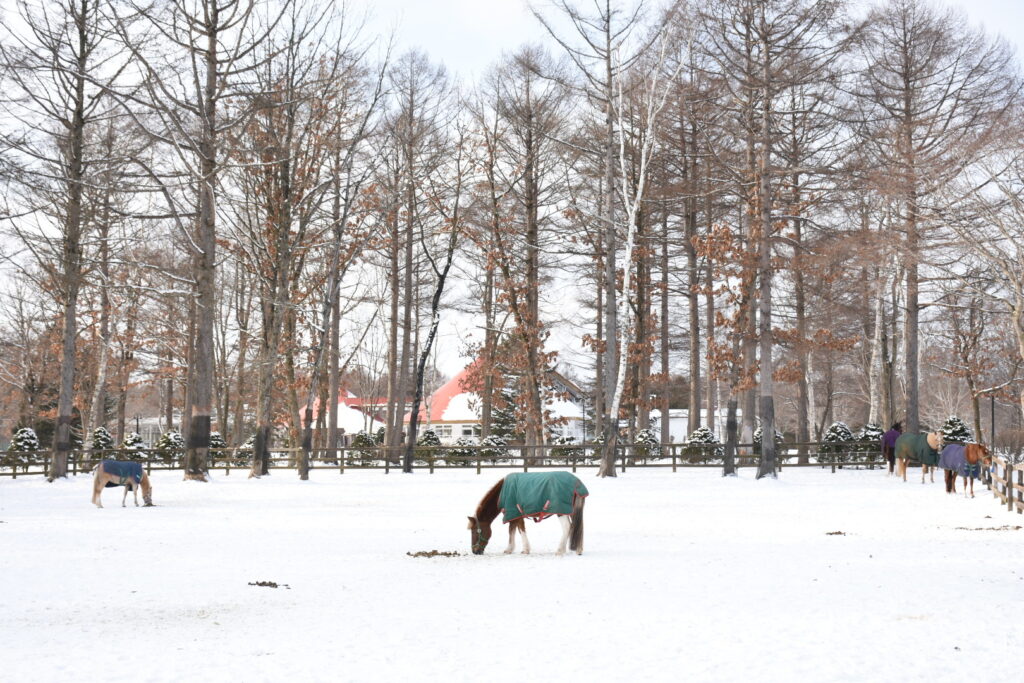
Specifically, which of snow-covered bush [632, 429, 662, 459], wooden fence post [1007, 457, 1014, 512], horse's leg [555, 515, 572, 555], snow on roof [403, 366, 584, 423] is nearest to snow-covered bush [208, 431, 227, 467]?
snow-covered bush [632, 429, 662, 459]

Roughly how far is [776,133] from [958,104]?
6.45m

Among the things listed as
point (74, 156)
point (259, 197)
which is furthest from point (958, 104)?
point (74, 156)

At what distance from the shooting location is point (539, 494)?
12766mm

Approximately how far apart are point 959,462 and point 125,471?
18437mm

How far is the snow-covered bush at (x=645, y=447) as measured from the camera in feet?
109

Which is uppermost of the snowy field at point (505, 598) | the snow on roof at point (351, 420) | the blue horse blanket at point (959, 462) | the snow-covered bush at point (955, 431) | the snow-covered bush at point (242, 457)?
the snow on roof at point (351, 420)

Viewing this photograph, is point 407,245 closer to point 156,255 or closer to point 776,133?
point 156,255

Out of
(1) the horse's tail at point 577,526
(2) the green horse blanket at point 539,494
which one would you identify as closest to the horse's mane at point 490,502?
Result: (2) the green horse blanket at point 539,494

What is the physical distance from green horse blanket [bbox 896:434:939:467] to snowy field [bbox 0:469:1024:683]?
9.38m

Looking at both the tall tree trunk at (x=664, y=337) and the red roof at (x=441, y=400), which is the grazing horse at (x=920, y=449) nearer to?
the tall tree trunk at (x=664, y=337)

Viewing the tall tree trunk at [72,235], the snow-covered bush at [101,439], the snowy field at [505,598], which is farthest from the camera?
the snow-covered bush at [101,439]

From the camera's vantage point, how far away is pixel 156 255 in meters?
39.0

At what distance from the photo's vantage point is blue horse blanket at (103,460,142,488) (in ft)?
63.5

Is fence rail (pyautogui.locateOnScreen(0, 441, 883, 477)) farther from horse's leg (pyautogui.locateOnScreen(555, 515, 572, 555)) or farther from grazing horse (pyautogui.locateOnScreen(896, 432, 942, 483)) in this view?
horse's leg (pyautogui.locateOnScreen(555, 515, 572, 555))
